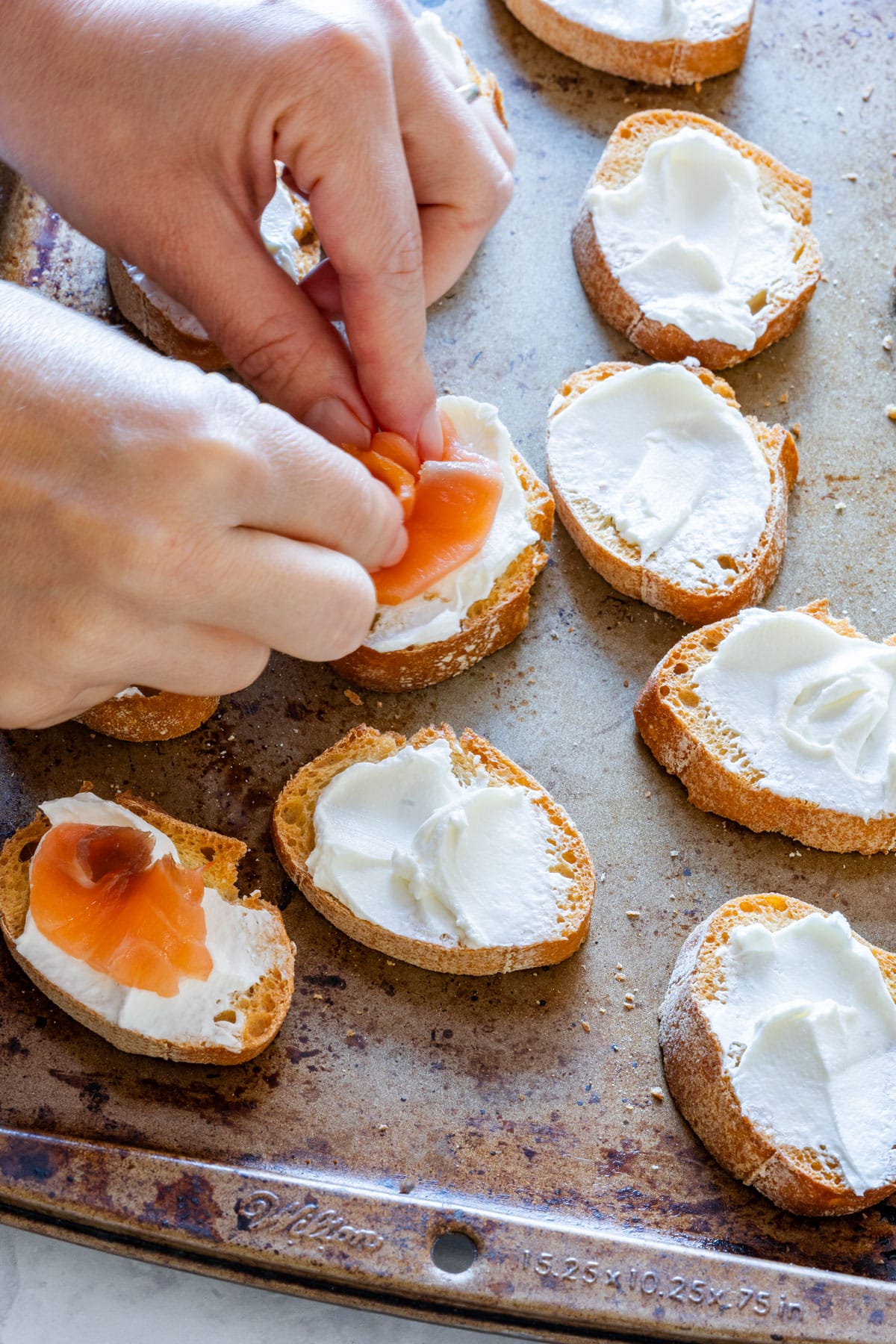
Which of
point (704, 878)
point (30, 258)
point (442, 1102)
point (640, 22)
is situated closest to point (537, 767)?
point (704, 878)

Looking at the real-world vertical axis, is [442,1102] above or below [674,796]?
below

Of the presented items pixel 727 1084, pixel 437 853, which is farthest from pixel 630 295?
pixel 727 1084

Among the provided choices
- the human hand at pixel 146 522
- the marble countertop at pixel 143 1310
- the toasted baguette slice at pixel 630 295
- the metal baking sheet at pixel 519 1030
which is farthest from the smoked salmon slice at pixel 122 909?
the toasted baguette slice at pixel 630 295

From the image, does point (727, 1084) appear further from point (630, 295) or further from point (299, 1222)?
point (630, 295)

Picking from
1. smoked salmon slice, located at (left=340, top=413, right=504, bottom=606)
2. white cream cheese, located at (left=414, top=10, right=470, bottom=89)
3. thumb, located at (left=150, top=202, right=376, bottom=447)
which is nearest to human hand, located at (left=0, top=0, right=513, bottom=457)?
thumb, located at (left=150, top=202, right=376, bottom=447)

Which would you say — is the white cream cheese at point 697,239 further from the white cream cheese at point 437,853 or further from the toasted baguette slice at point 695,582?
the white cream cheese at point 437,853

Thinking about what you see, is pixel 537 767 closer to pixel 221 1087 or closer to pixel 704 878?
pixel 704 878

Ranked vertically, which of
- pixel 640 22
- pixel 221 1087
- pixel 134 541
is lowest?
pixel 221 1087

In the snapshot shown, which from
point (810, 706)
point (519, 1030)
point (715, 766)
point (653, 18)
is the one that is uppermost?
point (653, 18)
